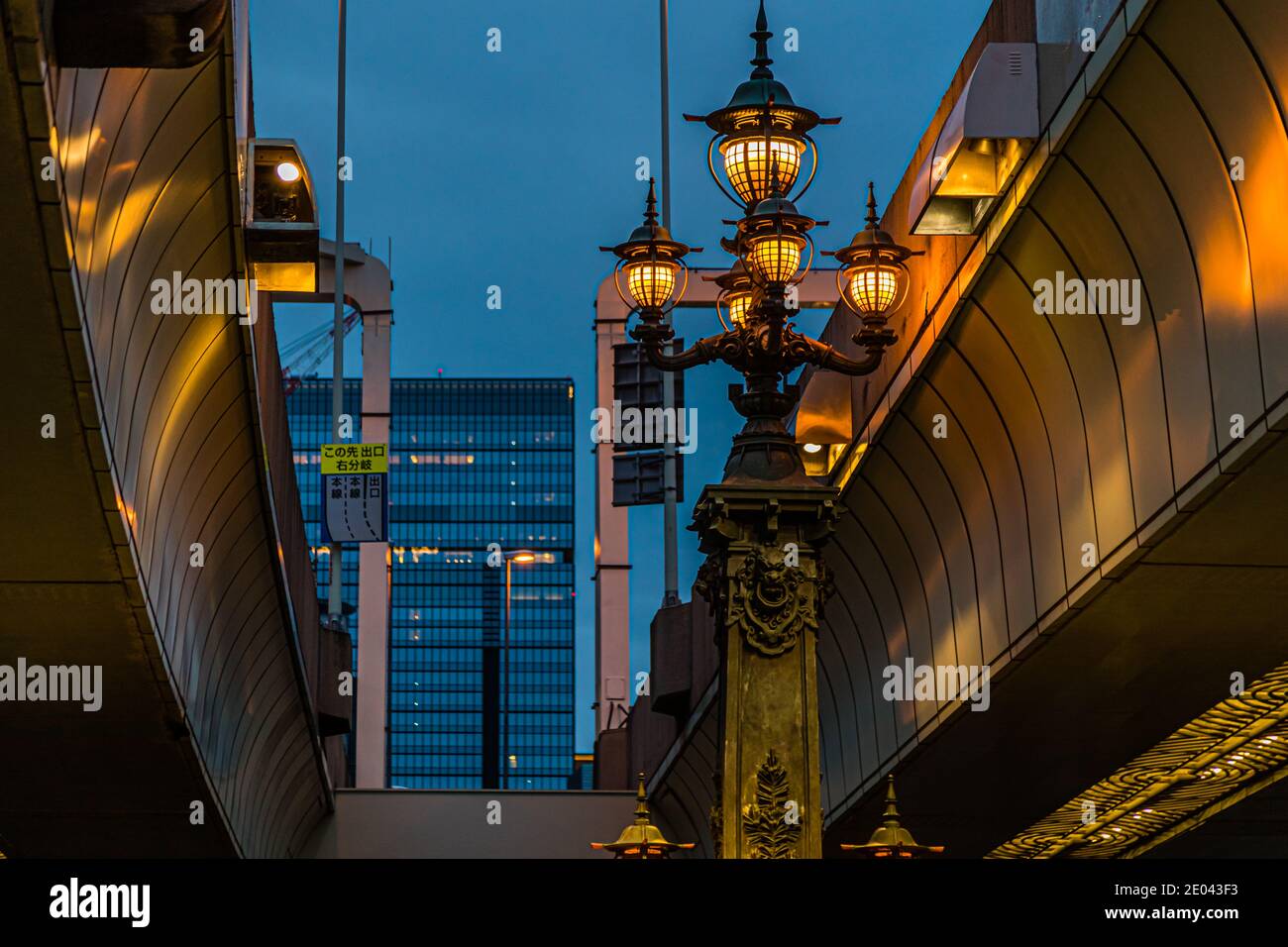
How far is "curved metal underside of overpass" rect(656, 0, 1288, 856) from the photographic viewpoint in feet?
36.7

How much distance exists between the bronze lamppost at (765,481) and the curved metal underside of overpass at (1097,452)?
1.59 m

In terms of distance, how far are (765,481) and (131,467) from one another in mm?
4209

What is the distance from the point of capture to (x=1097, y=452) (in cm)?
1456

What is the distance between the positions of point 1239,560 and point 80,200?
299 inches

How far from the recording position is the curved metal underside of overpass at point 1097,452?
11.2 m

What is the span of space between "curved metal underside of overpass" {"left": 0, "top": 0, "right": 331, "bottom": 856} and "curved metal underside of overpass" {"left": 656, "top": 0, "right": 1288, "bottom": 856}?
5015 millimetres

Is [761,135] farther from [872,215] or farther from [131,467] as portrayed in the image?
[131,467]

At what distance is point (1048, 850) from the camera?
2809 cm
